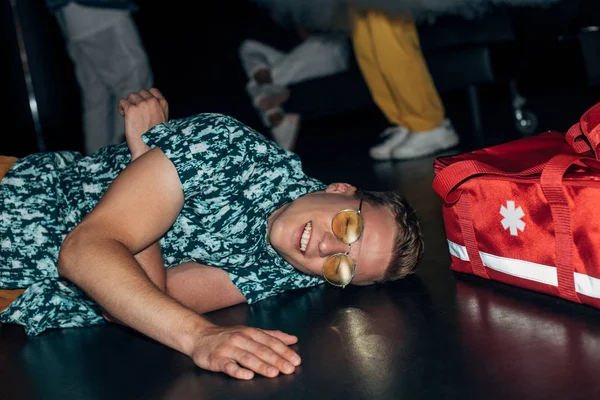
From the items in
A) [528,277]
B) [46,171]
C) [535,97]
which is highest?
[46,171]

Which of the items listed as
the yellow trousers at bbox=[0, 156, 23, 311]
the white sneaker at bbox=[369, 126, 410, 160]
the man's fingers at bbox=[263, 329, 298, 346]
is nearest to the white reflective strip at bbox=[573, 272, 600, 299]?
the man's fingers at bbox=[263, 329, 298, 346]

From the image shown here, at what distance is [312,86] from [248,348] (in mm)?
4313

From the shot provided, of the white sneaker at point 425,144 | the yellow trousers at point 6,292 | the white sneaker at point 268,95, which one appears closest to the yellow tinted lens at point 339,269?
the yellow trousers at point 6,292

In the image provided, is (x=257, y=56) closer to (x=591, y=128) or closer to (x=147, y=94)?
(x=147, y=94)

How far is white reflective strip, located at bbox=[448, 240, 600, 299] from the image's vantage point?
1.53 meters

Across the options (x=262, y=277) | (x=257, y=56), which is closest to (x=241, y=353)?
(x=262, y=277)

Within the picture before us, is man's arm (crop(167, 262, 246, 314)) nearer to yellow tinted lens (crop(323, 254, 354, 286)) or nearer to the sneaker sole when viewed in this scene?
yellow tinted lens (crop(323, 254, 354, 286))

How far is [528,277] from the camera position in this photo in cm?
170

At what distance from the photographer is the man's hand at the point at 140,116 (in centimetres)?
191

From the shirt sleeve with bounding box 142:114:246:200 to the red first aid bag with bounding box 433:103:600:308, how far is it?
0.50m

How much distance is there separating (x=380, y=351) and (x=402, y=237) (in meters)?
0.42

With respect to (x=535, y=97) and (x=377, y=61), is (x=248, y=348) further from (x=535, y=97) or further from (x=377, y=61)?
(x=535, y=97)

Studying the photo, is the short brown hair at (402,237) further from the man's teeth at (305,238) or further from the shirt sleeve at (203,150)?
the shirt sleeve at (203,150)

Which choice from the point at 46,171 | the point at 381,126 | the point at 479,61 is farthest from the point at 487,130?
the point at 46,171
